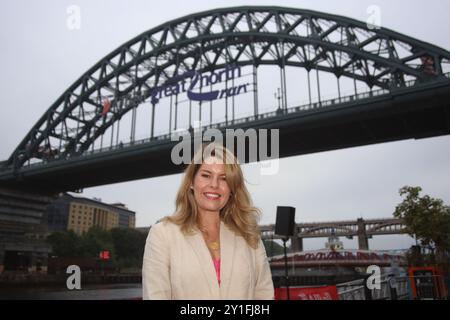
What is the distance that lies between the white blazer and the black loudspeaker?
7.59 metres

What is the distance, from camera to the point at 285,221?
396 inches

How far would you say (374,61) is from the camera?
38.1 m

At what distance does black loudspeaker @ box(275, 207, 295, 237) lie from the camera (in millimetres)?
9977

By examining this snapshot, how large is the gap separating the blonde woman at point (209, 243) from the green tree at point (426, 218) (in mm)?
23478

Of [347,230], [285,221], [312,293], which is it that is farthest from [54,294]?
[347,230]

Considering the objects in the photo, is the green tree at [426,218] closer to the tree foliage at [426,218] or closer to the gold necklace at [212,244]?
the tree foliage at [426,218]

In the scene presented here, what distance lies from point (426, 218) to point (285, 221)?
16.9 meters

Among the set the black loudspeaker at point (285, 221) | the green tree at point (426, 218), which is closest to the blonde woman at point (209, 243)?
the black loudspeaker at point (285, 221)

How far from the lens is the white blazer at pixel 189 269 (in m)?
2.24

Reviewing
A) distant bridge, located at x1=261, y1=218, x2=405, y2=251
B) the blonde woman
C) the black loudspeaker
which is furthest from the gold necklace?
distant bridge, located at x1=261, y1=218, x2=405, y2=251

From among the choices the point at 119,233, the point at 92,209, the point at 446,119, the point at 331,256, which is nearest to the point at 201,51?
the point at 446,119

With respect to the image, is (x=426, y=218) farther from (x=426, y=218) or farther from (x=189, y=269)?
(x=189, y=269)

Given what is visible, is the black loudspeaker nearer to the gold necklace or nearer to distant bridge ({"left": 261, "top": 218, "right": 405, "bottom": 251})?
the gold necklace
